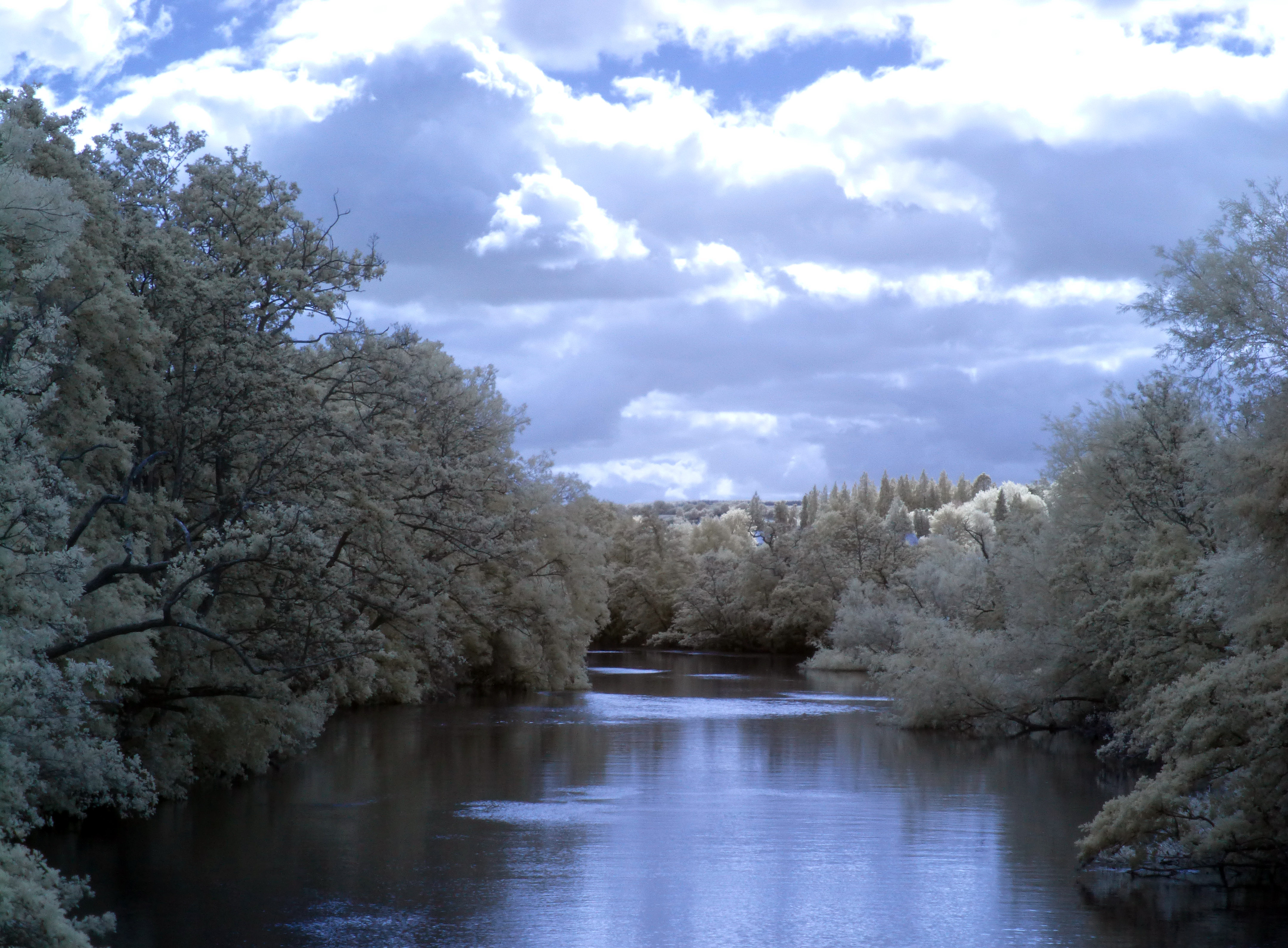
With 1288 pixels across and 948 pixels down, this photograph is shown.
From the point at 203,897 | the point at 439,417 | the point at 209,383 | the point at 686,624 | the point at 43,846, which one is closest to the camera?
the point at 203,897

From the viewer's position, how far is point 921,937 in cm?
1426

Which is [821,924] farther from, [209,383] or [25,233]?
[209,383]

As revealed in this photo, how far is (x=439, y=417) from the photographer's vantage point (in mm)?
28438

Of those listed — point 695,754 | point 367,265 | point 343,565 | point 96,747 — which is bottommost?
point 695,754

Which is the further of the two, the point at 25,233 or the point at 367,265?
the point at 367,265

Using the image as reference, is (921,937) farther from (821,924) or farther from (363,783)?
(363,783)

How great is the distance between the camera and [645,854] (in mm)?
18500

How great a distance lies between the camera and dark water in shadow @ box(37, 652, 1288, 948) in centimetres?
1441

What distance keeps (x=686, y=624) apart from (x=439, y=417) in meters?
63.7

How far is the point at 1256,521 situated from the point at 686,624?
75.8 m

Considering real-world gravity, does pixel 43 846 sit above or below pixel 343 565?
below

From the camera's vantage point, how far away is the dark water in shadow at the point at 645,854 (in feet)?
47.3

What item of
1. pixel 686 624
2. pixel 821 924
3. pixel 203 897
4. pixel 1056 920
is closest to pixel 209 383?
pixel 203 897

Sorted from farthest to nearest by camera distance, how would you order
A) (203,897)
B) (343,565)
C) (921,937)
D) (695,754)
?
1. (695,754)
2. (343,565)
3. (203,897)
4. (921,937)
